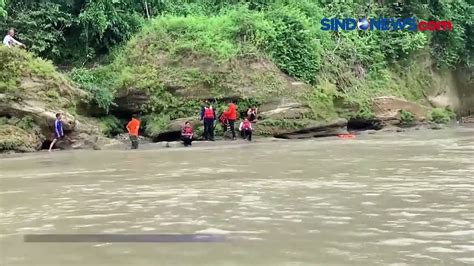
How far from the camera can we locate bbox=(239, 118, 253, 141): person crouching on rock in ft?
66.8

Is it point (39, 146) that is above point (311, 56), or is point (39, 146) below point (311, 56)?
below

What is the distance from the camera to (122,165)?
41.7ft

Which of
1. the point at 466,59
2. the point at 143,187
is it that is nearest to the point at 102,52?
the point at 143,187

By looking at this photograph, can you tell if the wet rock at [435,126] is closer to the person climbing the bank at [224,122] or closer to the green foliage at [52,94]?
the person climbing the bank at [224,122]

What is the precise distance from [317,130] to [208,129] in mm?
4168

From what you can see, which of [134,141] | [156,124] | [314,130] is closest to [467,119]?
[314,130]

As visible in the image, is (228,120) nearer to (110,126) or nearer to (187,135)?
(187,135)

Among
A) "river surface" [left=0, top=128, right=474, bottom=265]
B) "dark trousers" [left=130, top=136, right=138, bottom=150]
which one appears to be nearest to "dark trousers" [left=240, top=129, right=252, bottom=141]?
"dark trousers" [left=130, top=136, right=138, bottom=150]

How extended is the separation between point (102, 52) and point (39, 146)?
724 cm

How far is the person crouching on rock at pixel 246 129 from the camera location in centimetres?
2036

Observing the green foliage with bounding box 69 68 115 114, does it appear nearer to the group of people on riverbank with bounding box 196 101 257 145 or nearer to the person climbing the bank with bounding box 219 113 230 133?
the group of people on riverbank with bounding box 196 101 257 145

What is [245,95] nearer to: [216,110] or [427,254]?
[216,110]

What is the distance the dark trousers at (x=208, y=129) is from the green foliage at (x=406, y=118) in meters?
8.90

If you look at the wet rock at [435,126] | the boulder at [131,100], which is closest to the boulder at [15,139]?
the boulder at [131,100]
